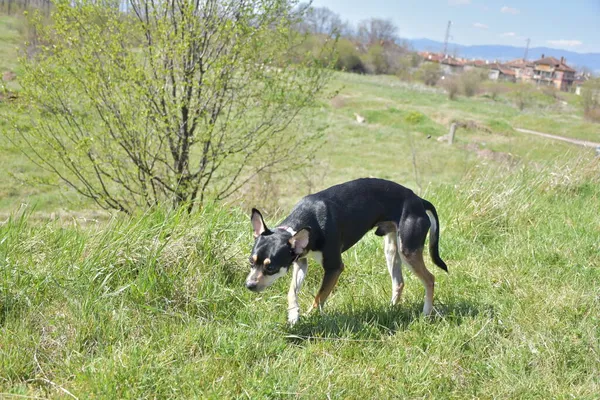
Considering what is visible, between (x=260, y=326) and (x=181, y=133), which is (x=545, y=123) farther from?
(x=260, y=326)

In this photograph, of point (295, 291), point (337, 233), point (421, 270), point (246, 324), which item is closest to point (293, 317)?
point (295, 291)

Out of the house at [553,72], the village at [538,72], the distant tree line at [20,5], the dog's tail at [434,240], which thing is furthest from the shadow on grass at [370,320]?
the house at [553,72]

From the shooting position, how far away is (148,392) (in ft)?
10.2

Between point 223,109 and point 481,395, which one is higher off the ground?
point 223,109

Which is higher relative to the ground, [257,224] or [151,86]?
[151,86]

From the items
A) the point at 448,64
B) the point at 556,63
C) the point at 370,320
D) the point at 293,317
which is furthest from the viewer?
the point at 556,63

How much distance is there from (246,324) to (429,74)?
6441cm

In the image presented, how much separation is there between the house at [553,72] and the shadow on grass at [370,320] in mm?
92540

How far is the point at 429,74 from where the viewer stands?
211 ft

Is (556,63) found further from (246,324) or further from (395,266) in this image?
(246,324)

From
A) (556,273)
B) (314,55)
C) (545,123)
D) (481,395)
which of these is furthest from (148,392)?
(545,123)

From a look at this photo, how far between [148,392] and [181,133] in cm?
537

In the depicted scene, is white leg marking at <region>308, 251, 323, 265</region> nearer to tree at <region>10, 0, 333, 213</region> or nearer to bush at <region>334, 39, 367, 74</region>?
tree at <region>10, 0, 333, 213</region>

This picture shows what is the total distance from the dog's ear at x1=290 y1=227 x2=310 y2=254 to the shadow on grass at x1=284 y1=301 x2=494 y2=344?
57cm
